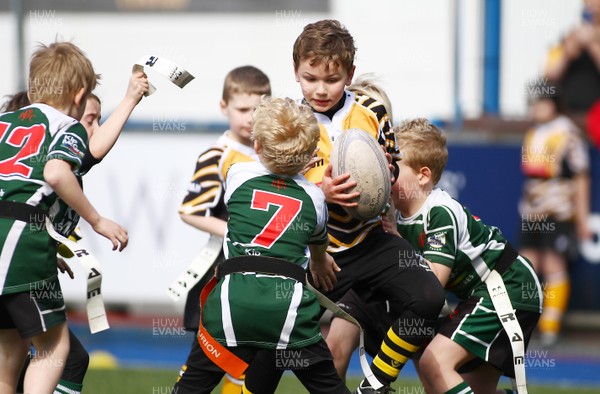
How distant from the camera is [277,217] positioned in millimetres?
4098

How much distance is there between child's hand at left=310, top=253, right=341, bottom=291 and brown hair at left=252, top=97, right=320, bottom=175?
1.58 feet

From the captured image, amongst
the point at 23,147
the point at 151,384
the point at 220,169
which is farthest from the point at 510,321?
the point at 151,384

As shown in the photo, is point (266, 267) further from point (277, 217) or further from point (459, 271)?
point (459, 271)

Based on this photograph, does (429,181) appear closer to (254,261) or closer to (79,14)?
(254,261)

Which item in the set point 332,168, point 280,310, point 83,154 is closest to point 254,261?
point 280,310

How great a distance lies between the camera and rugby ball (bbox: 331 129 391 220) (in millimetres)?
4340

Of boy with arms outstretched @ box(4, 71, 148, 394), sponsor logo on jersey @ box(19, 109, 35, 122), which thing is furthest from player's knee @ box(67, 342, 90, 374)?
sponsor logo on jersey @ box(19, 109, 35, 122)

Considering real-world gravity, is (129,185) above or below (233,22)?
below

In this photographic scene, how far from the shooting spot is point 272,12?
34.0 feet

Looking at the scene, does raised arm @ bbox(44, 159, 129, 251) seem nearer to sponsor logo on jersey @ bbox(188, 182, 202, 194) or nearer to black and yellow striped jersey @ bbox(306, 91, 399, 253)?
black and yellow striped jersey @ bbox(306, 91, 399, 253)

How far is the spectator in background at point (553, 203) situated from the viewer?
27.8ft

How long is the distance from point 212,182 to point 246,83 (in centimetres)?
61

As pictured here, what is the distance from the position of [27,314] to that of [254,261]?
1.03 metres

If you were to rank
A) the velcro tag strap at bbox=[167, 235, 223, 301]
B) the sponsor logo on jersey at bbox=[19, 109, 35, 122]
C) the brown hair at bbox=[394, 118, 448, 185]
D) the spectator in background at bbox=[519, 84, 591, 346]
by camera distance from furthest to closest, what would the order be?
1. the spectator in background at bbox=[519, 84, 591, 346]
2. the velcro tag strap at bbox=[167, 235, 223, 301]
3. the brown hair at bbox=[394, 118, 448, 185]
4. the sponsor logo on jersey at bbox=[19, 109, 35, 122]
